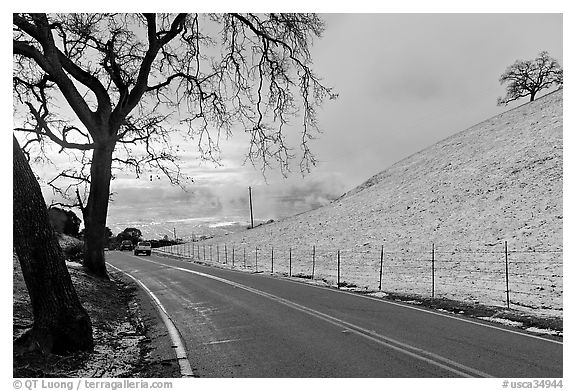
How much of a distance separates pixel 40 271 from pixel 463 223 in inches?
1192

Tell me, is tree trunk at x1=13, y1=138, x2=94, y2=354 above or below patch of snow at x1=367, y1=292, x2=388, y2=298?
above

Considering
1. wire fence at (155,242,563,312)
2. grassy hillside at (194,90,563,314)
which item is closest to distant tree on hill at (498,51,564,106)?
grassy hillside at (194,90,563,314)

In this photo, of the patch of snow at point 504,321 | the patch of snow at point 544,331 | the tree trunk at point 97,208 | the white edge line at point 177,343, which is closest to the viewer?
the white edge line at point 177,343

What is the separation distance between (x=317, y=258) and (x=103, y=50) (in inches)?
815

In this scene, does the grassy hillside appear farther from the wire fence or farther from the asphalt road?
the asphalt road

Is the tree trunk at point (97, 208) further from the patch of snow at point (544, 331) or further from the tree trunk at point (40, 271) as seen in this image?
the patch of snow at point (544, 331)

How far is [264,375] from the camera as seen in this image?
6039 mm

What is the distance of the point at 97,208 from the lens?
56.2ft

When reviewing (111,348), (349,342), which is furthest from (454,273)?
(111,348)

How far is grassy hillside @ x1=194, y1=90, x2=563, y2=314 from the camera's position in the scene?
19.9m

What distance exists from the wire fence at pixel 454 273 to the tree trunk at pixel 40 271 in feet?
33.9

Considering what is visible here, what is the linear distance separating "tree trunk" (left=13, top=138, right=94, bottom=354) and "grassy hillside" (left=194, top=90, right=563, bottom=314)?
10990 millimetres

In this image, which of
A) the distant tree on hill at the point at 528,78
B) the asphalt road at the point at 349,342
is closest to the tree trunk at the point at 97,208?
the asphalt road at the point at 349,342

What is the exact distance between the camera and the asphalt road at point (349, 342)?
20.2 feet
